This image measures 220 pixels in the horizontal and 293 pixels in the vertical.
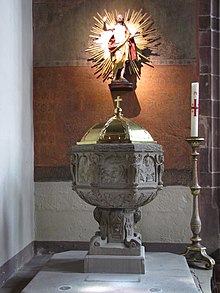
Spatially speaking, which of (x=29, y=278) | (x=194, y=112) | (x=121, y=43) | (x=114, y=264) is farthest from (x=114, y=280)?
(x=121, y=43)

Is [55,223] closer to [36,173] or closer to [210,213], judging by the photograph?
[36,173]

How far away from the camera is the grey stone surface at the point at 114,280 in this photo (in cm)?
323

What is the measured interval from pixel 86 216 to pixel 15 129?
1.24 m

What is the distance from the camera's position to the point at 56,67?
510 centimetres

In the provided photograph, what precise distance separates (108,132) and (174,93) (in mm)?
1438

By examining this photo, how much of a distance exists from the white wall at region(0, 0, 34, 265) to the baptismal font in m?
0.69

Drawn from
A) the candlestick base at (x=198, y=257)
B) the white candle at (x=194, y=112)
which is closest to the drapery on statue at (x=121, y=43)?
the white candle at (x=194, y=112)

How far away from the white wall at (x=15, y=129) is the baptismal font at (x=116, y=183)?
690 mm

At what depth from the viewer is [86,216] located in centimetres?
501

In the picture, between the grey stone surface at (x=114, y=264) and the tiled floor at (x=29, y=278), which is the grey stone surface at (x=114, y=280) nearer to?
the grey stone surface at (x=114, y=264)

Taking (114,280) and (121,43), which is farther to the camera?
(121,43)

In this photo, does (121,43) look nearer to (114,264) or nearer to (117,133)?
(117,133)

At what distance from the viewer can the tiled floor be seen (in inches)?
145

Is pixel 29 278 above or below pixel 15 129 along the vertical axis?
below
